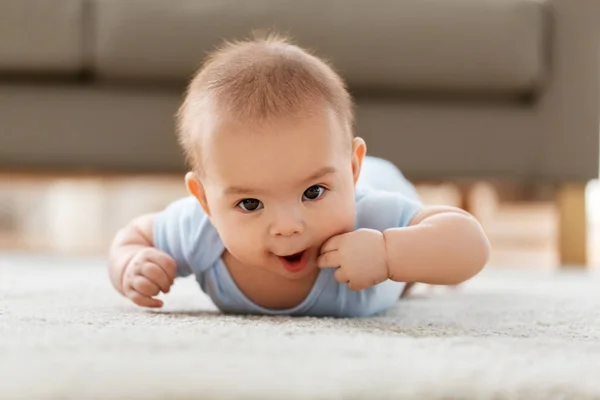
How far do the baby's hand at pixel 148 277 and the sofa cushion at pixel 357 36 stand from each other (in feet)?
2.39

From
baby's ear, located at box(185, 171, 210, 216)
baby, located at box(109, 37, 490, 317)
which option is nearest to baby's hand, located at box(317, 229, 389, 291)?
baby, located at box(109, 37, 490, 317)

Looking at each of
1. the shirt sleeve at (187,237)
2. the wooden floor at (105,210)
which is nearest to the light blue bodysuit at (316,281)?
the shirt sleeve at (187,237)

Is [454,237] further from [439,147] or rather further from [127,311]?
[439,147]

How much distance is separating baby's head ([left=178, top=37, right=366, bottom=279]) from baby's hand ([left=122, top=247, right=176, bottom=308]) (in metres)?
0.09

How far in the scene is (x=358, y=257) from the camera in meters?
0.72

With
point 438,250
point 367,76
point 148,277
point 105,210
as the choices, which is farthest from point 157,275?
point 105,210

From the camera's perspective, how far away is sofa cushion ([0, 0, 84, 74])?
4.81ft

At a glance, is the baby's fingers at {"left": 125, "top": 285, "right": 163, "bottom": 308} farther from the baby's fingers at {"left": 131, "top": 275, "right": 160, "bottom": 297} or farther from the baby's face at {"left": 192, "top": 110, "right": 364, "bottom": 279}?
the baby's face at {"left": 192, "top": 110, "right": 364, "bottom": 279}

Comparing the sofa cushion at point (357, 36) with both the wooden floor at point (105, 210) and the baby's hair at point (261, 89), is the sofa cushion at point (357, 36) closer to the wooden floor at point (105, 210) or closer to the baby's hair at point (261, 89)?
the baby's hair at point (261, 89)

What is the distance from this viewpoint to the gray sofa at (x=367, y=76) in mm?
1476

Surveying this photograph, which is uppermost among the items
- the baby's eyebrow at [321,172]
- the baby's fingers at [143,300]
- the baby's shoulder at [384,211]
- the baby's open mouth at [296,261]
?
the baby's eyebrow at [321,172]

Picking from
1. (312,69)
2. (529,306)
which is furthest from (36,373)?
(529,306)

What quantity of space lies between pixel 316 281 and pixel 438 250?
118mm

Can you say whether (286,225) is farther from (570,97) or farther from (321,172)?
(570,97)
